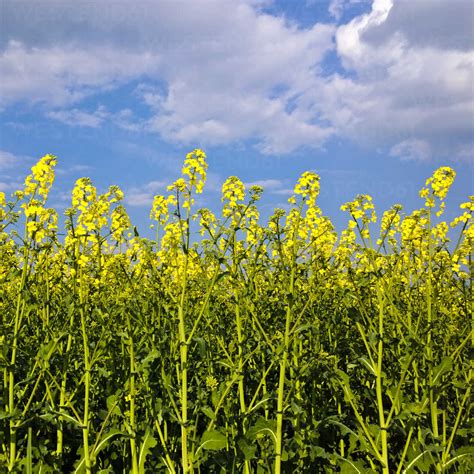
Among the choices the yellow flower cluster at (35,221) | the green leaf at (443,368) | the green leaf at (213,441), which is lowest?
the green leaf at (213,441)

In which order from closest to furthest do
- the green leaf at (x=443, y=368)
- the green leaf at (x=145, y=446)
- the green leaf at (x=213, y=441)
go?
1. the green leaf at (x=213, y=441)
2. the green leaf at (x=145, y=446)
3. the green leaf at (x=443, y=368)

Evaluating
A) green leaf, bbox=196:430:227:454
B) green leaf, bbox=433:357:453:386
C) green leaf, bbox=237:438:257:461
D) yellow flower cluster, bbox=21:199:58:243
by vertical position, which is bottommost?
green leaf, bbox=237:438:257:461

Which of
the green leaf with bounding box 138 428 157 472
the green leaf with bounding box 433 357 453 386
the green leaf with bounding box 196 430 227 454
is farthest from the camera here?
the green leaf with bounding box 433 357 453 386

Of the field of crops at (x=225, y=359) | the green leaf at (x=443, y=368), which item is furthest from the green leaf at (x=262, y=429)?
the green leaf at (x=443, y=368)

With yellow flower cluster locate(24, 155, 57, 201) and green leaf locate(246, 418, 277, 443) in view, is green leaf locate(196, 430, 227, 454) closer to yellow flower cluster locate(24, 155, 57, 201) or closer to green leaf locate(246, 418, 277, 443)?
green leaf locate(246, 418, 277, 443)

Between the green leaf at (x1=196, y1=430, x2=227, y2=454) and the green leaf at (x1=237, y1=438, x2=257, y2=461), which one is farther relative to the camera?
the green leaf at (x1=237, y1=438, x2=257, y2=461)

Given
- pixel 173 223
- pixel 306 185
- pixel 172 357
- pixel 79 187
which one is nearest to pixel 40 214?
pixel 79 187

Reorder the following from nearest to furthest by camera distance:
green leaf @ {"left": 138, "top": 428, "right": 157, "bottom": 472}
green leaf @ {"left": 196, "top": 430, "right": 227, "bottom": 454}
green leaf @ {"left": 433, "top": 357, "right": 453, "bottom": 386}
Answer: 1. green leaf @ {"left": 196, "top": 430, "right": 227, "bottom": 454}
2. green leaf @ {"left": 138, "top": 428, "right": 157, "bottom": 472}
3. green leaf @ {"left": 433, "top": 357, "right": 453, "bottom": 386}

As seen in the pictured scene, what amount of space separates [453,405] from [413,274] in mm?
1996

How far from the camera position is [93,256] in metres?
5.80

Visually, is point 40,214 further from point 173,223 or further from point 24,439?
point 24,439

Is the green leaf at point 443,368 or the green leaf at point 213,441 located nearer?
the green leaf at point 213,441

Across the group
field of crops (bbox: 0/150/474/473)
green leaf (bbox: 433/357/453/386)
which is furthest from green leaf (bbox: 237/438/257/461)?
green leaf (bbox: 433/357/453/386)

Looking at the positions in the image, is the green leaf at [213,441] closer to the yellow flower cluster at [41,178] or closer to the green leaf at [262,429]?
the green leaf at [262,429]
